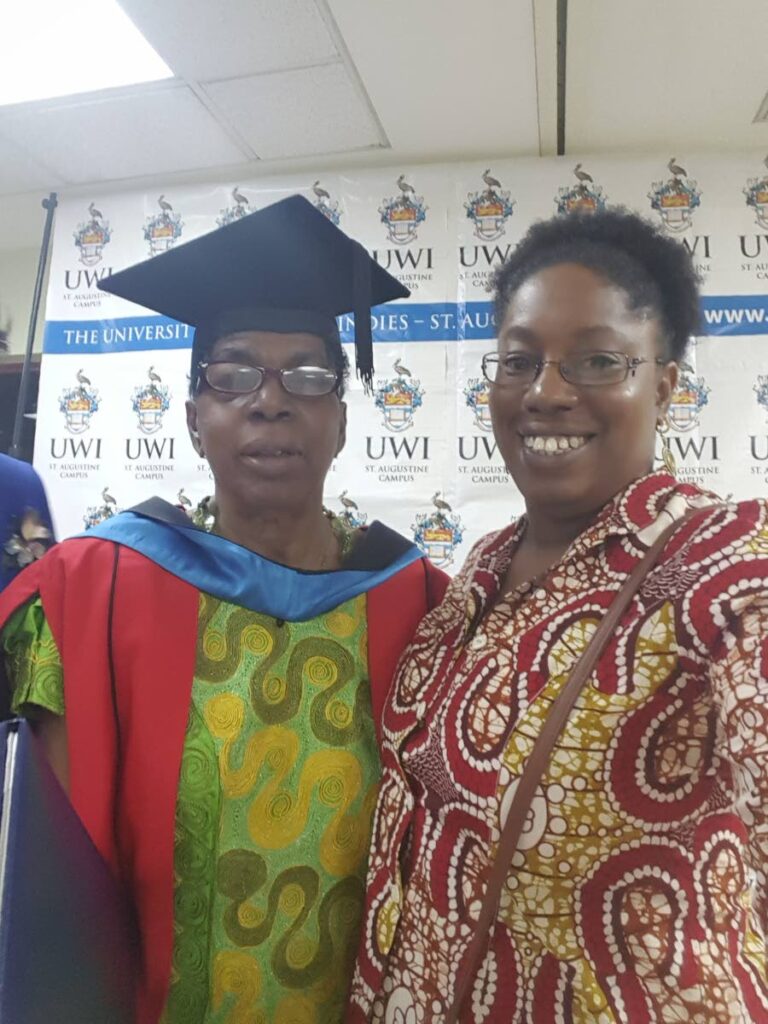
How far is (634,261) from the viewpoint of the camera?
954 mm

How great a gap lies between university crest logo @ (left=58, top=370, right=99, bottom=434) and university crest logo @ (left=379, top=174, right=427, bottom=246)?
121 centimetres

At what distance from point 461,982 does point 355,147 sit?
236 centimetres

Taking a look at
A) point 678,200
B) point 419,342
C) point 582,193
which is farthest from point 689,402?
point 419,342

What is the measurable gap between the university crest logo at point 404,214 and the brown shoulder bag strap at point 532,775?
6.55ft

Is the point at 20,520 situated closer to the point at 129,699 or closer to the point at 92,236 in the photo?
the point at 129,699

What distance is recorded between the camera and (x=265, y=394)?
3.61ft

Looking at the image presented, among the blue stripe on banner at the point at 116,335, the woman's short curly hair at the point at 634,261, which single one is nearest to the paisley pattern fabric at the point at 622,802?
the woman's short curly hair at the point at 634,261

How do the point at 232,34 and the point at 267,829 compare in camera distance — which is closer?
the point at 267,829

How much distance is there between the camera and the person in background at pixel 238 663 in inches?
37.2

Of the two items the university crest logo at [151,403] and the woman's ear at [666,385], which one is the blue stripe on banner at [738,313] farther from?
the university crest logo at [151,403]

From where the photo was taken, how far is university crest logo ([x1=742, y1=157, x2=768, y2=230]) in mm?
2318

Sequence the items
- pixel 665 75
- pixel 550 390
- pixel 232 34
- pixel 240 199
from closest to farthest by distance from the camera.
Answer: pixel 550 390 → pixel 232 34 → pixel 665 75 → pixel 240 199

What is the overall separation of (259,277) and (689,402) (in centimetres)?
165

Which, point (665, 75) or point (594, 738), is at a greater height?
point (665, 75)
